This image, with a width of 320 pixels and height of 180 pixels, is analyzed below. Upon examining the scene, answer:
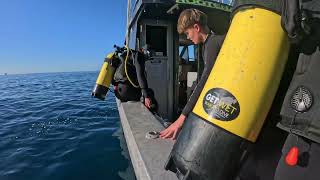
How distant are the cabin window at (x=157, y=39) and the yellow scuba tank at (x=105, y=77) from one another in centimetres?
176

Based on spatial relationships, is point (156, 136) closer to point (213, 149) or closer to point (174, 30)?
point (213, 149)

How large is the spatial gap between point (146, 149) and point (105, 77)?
3.01 m

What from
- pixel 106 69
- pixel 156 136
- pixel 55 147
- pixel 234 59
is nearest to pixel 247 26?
pixel 234 59

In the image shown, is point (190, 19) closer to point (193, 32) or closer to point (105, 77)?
point (193, 32)

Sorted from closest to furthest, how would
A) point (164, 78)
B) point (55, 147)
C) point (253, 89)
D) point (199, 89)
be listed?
point (253, 89) < point (199, 89) < point (55, 147) < point (164, 78)

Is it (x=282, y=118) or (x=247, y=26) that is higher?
(x=247, y=26)

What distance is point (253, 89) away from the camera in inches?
49.1

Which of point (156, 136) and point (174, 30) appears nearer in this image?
point (156, 136)

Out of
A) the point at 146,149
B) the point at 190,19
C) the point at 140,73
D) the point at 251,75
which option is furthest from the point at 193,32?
the point at 140,73

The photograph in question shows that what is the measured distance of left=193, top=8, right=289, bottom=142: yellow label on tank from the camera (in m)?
1.23

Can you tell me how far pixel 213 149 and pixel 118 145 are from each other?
4.54 metres

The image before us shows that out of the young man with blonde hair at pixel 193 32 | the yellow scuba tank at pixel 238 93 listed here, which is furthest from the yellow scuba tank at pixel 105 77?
the yellow scuba tank at pixel 238 93

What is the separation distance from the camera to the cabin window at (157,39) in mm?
7078

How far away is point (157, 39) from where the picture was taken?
7168mm
